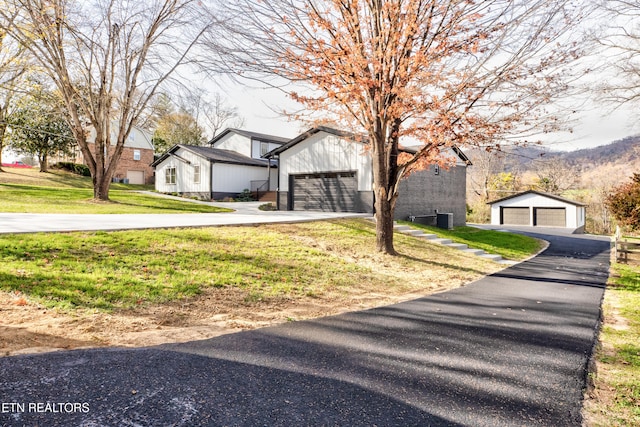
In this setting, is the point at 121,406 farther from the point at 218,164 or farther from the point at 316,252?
the point at 218,164

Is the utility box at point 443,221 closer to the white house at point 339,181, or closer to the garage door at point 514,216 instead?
the white house at point 339,181

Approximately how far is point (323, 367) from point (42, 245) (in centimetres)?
670

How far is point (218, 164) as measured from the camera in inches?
1092

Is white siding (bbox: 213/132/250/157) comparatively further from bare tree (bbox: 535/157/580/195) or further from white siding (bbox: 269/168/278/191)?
bare tree (bbox: 535/157/580/195)

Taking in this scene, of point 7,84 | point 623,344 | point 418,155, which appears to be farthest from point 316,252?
point 7,84

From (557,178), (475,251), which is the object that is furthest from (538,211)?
(475,251)

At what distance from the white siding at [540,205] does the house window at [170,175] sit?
103ft

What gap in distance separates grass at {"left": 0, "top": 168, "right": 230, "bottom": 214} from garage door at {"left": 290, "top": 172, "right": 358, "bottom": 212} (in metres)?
4.57

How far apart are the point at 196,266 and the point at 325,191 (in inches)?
536

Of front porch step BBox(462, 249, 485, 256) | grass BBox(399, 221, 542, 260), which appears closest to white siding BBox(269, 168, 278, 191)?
grass BBox(399, 221, 542, 260)

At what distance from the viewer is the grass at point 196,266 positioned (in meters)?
5.70

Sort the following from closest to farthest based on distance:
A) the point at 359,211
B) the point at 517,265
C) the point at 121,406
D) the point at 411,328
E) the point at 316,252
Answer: the point at 121,406, the point at 411,328, the point at 316,252, the point at 517,265, the point at 359,211

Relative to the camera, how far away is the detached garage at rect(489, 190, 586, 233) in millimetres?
32625

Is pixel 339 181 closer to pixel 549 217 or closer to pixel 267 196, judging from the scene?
pixel 267 196
